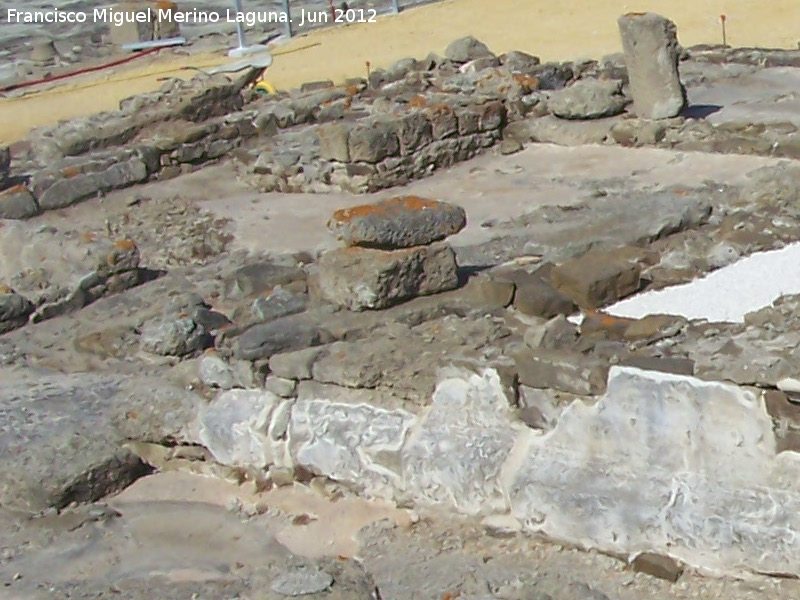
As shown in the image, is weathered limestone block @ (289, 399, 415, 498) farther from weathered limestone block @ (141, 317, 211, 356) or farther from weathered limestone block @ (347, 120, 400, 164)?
weathered limestone block @ (347, 120, 400, 164)

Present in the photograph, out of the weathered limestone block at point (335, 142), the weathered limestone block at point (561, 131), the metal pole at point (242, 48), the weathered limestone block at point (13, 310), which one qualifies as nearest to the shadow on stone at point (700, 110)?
the weathered limestone block at point (561, 131)

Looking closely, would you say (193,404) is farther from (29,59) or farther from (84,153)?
(29,59)

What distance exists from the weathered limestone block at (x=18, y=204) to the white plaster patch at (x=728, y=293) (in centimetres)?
671

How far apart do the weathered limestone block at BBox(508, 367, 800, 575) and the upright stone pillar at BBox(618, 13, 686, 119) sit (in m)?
7.93

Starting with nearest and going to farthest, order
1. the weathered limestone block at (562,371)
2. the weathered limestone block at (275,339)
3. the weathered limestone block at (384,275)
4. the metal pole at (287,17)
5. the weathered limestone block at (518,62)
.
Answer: the weathered limestone block at (562,371) < the weathered limestone block at (275,339) < the weathered limestone block at (384,275) < the weathered limestone block at (518,62) < the metal pole at (287,17)

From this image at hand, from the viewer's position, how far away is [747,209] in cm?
1047

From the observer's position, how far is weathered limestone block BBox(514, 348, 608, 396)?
6168mm

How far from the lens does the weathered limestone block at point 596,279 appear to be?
870 centimetres

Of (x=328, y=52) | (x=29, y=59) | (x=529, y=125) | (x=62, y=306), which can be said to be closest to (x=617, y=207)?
(x=529, y=125)

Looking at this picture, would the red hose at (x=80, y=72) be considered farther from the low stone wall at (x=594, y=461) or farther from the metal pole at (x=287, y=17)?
the low stone wall at (x=594, y=461)

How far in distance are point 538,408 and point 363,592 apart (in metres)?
1.16

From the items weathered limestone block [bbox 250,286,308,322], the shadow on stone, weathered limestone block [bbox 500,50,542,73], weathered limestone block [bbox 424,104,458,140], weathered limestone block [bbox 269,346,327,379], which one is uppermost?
weathered limestone block [bbox 269,346,327,379]

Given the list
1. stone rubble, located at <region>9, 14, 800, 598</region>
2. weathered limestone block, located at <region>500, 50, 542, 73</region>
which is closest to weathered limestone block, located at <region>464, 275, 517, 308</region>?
stone rubble, located at <region>9, 14, 800, 598</region>

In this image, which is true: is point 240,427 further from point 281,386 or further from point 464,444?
point 464,444
